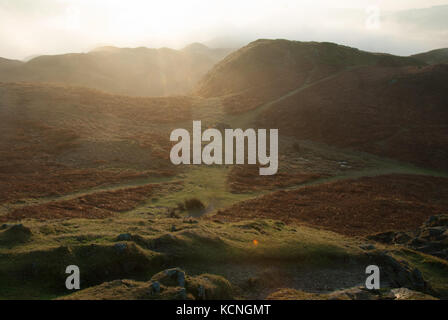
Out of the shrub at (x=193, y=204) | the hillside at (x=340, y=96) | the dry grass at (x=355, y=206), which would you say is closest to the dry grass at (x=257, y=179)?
the dry grass at (x=355, y=206)

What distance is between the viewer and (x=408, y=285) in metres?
17.0

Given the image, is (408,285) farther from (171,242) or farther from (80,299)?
(80,299)

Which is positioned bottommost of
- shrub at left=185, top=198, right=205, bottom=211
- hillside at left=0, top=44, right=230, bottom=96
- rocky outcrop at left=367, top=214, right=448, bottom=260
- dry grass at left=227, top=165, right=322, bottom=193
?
rocky outcrop at left=367, top=214, right=448, bottom=260

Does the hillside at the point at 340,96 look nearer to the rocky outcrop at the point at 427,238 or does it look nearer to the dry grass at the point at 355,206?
the dry grass at the point at 355,206

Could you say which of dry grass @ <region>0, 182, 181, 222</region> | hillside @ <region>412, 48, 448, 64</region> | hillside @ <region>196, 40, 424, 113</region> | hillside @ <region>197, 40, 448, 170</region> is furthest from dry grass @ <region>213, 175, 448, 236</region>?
hillside @ <region>412, 48, 448, 64</region>

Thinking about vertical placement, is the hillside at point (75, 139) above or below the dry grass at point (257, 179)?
above

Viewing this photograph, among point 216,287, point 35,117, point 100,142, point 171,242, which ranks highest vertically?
point 35,117

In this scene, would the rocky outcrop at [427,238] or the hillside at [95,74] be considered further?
the hillside at [95,74]

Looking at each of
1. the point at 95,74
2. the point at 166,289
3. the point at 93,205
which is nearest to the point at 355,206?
the point at 93,205

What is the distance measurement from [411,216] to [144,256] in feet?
95.7

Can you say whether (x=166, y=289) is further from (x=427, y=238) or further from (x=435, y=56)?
(x=435, y=56)

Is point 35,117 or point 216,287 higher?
point 35,117

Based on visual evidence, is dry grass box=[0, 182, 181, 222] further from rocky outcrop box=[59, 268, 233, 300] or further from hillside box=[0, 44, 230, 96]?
hillside box=[0, 44, 230, 96]
